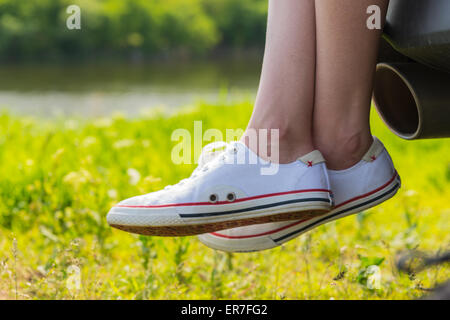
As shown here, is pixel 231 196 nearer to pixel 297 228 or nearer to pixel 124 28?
pixel 297 228

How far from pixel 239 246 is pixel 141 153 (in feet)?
4.94

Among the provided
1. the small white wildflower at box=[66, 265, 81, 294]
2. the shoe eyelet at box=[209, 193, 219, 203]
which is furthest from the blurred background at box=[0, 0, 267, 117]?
the shoe eyelet at box=[209, 193, 219, 203]

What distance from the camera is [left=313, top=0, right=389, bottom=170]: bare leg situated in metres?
0.90

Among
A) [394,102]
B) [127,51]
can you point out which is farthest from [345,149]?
[127,51]

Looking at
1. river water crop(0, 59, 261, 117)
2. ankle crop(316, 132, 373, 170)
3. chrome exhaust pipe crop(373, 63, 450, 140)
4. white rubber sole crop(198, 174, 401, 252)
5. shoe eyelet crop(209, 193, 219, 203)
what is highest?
river water crop(0, 59, 261, 117)

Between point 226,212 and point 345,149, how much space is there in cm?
26

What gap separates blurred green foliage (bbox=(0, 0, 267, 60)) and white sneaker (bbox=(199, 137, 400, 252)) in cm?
1889

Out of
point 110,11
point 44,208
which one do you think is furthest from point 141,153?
point 110,11

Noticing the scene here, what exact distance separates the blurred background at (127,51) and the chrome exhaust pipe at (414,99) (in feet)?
28.2

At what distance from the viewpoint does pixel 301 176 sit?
0.91 m

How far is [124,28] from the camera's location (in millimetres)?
22953

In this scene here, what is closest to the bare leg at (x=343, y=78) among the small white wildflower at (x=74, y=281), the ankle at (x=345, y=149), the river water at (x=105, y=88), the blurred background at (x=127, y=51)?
the ankle at (x=345, y=149)

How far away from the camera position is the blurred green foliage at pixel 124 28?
21.2 meters

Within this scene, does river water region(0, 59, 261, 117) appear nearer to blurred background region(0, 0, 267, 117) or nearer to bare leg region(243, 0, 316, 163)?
blurred background region(0, 0, 267, 117)
